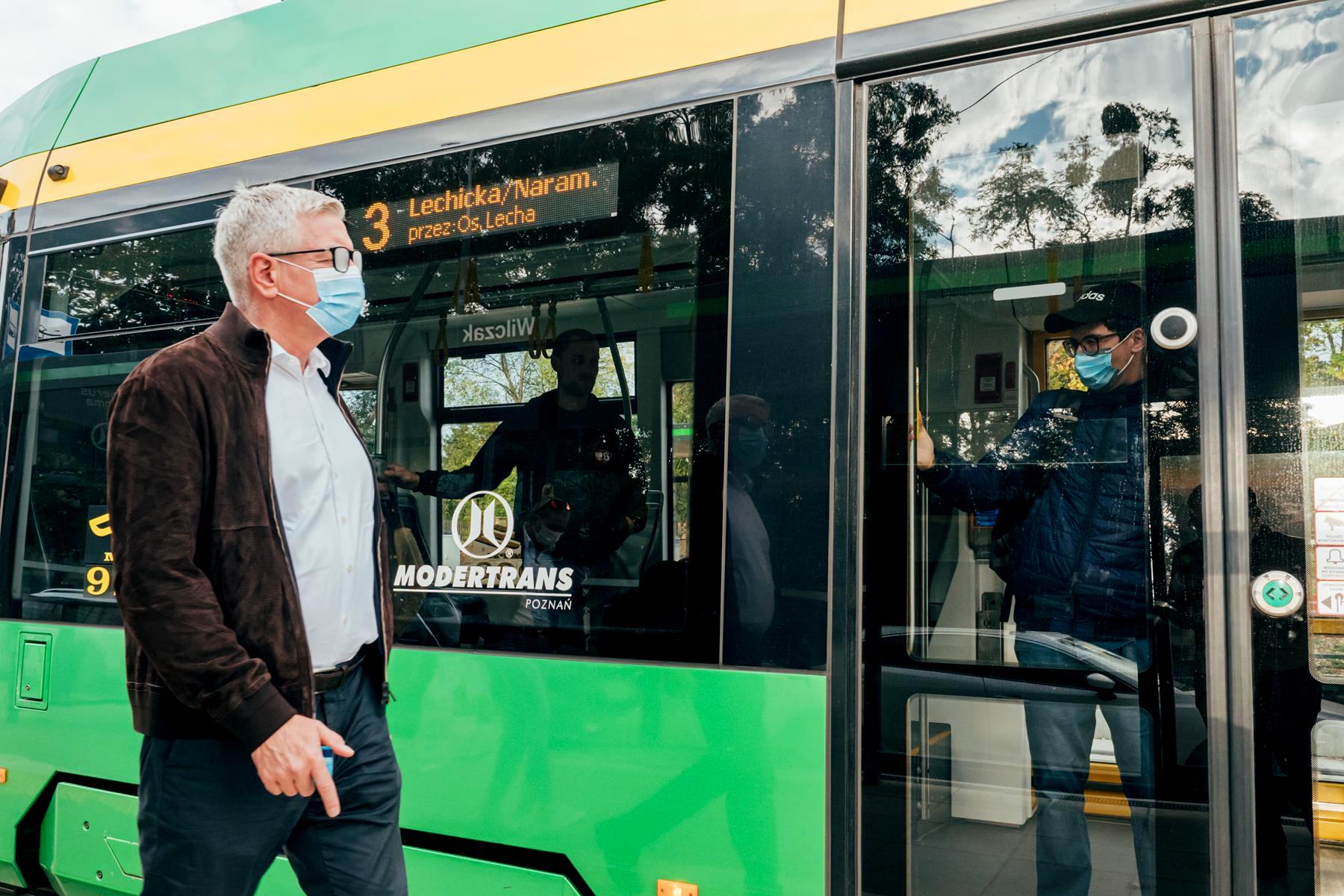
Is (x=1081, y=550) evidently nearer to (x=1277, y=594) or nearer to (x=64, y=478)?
(x=1277, y=594)

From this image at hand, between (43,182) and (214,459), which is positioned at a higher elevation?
(43,182)

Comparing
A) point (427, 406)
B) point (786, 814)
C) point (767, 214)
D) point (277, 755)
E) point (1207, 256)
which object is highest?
point (767, 214)

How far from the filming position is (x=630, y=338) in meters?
3.14

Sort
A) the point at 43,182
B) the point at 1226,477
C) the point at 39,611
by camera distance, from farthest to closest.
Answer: the point at 43,182, the point at 39,611, the point at 1226,477

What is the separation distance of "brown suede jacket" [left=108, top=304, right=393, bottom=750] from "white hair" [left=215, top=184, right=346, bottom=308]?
7.9 inches

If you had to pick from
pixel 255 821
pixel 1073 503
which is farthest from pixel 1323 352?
pixel 255 821

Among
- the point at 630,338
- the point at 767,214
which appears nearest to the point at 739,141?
the point at 767,214

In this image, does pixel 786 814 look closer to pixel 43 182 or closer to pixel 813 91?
pixel 813 91

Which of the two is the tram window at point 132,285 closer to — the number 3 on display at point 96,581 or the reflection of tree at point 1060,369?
the number 3 on display at point 96,581

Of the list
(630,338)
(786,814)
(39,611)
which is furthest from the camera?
(39,611)

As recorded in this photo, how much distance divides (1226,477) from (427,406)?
2.25m

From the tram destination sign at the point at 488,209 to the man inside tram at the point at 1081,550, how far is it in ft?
4.36

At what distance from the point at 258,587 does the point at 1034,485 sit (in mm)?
1794

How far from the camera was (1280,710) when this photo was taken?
2385 millimetres
